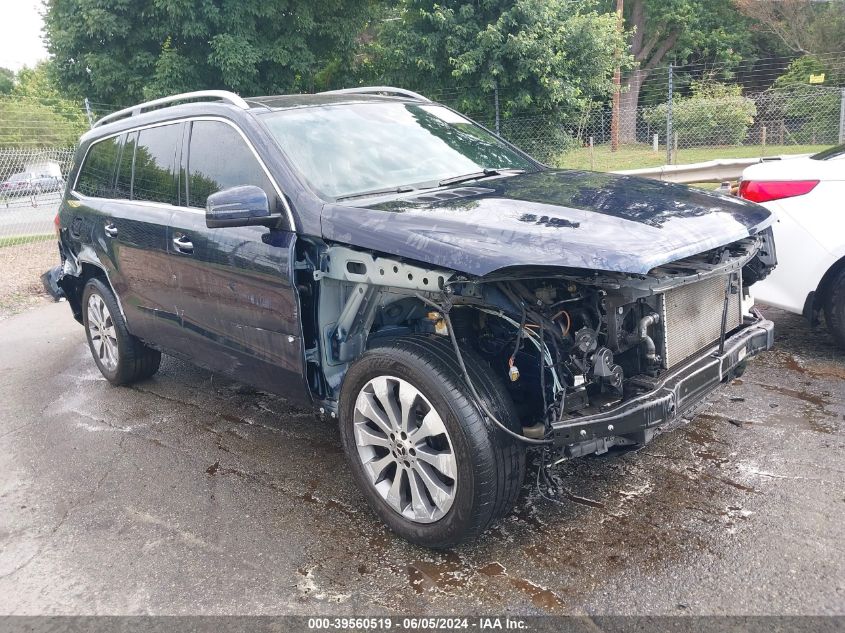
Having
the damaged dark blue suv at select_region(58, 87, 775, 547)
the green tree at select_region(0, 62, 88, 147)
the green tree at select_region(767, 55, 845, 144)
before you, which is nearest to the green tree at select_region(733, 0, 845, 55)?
the green tree at select_region(767, 55, 845, 144)

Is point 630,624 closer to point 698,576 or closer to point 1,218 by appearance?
point 698,576

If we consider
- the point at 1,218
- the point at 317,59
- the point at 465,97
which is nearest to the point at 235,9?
the point at 317,59

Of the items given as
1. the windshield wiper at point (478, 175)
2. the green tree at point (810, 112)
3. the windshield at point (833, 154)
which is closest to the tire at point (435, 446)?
the windshield wiper at point (478, 175)

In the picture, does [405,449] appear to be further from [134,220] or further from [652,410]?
[134,220]

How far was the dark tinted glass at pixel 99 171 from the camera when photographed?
16.6 feet

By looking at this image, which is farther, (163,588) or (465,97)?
(465,97)

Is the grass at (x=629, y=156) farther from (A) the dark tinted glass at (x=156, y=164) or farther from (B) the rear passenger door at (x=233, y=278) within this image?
(B) the rear passenger door at (x=233, y=278)

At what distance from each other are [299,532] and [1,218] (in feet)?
Result: 54.1

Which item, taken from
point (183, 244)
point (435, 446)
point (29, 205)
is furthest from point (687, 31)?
point (435, 446)

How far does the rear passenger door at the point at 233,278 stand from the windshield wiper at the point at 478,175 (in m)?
0.92

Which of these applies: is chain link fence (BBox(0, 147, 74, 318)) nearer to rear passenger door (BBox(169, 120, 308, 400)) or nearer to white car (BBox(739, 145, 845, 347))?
rear passenger door (BBox(169, 120, 308, 400))

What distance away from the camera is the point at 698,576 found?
2.77 m

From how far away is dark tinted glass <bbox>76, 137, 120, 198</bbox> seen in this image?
16.6 feet

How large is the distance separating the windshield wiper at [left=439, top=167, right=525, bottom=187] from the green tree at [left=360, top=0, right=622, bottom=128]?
413 inches
